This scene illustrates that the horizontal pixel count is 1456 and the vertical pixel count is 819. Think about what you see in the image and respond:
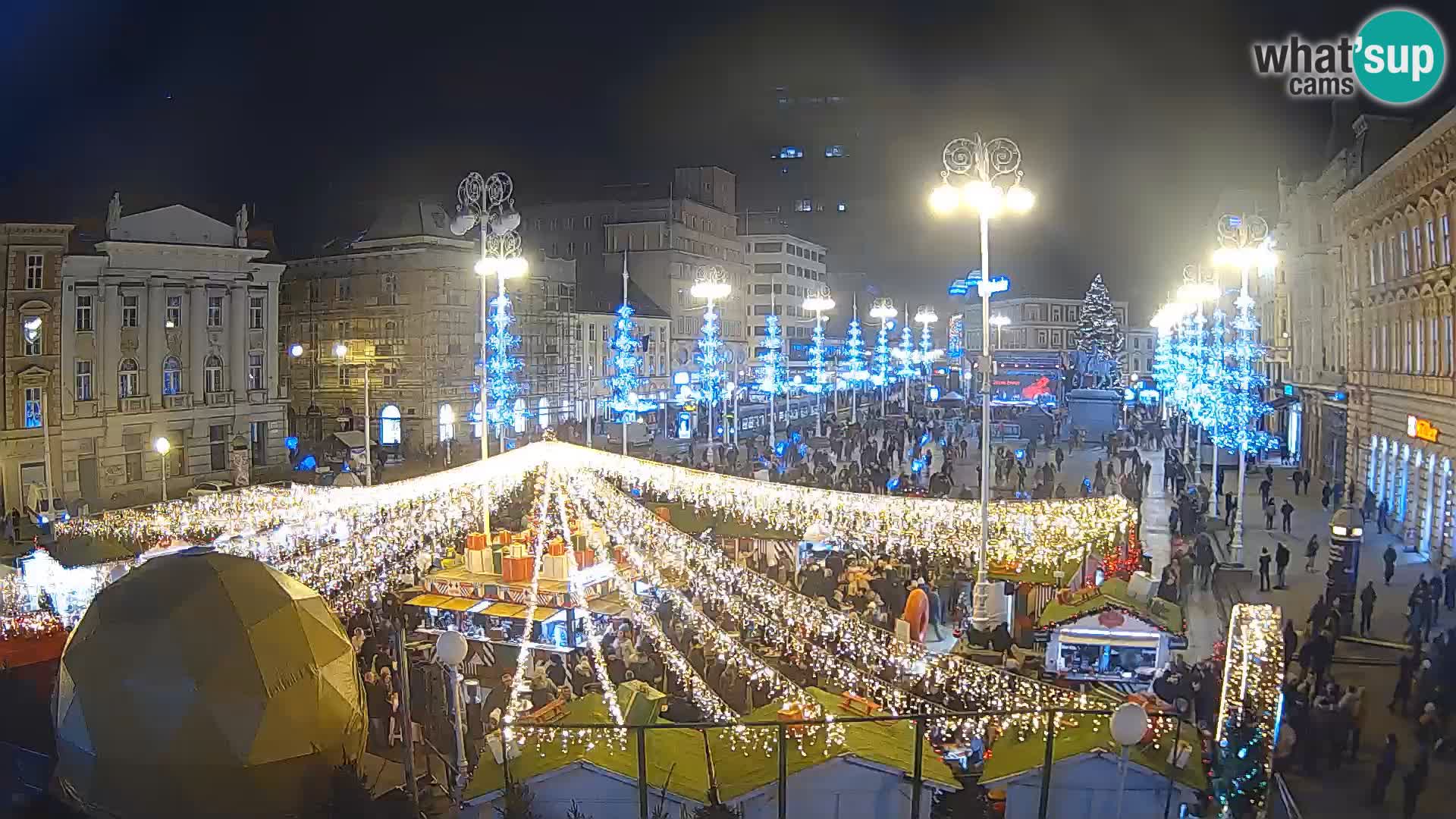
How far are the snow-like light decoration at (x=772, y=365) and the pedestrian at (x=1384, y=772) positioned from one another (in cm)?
3705

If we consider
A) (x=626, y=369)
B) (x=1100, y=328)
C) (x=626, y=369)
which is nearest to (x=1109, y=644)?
(x=626, y=369)

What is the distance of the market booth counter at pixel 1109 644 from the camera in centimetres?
1445

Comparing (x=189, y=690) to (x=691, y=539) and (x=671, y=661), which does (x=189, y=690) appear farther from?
(x=691, y=539)

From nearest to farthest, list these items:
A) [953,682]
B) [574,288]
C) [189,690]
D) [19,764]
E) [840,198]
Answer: [189,690], [19,764], [953,682], [574,288], [840,198]

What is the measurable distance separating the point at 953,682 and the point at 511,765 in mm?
5350

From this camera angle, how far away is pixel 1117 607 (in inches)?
581

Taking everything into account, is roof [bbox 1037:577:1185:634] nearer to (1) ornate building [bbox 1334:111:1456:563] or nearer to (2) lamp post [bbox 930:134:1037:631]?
(2) lamp post [bbox 930:134:1037:631]

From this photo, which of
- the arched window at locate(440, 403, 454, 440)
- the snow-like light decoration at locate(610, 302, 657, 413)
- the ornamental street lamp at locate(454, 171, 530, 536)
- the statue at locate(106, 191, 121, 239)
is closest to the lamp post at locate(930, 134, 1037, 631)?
the ornamental street lamp at locate(454, 171, 530, 536)

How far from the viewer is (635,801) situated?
941 cm

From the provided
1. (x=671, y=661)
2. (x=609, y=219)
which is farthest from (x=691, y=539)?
(x=609, y=219)

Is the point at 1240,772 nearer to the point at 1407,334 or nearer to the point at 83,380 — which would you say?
the point at 1407,334

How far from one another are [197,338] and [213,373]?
1.62 metres

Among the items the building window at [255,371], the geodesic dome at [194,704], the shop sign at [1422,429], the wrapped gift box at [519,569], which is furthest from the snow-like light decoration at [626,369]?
the geodesic dome at [194,704]

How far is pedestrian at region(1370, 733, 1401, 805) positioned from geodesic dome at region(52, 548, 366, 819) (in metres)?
10.4
